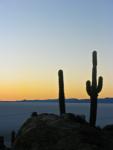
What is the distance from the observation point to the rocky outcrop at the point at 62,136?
55.1 ft

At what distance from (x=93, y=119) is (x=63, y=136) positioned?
531cm

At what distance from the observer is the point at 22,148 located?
18438 mm

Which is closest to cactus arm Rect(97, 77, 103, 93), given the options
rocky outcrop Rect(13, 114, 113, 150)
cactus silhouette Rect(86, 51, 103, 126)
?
cactus silhouette Rect(86, 51, 103, 126)

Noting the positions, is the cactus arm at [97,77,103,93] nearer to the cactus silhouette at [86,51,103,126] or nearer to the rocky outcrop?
the cactus silhouette at [86,51,103,126]

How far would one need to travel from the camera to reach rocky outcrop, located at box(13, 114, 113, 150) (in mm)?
16781

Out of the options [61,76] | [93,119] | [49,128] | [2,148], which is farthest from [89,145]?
[2,148]

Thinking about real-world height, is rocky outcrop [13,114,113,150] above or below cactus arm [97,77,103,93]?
below

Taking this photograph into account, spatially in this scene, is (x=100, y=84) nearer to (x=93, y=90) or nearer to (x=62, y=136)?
(x=93, y=90)

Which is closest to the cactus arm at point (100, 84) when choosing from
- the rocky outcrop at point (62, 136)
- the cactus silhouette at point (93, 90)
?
the cactus silhouette at point (93, 90)

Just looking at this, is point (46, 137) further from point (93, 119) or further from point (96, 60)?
point (96, 60)

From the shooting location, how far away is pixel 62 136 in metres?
17.3

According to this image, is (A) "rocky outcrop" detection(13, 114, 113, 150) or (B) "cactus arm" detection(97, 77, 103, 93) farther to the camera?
(B) "cactus arm" detection(97, 77, 103, 93)

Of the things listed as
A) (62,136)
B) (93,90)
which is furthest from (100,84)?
(62,136)

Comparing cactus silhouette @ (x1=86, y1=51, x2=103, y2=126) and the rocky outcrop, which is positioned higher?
cactus silhouette @ (x1=86, y1=51, x2=103, y2=126)
